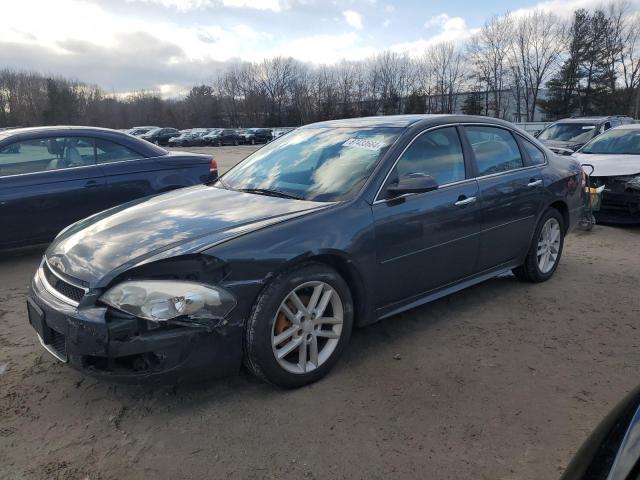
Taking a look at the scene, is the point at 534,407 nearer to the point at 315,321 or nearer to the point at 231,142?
the point at 315,321

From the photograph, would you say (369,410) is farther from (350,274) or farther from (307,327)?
(350,274)

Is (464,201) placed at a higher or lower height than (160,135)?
lower

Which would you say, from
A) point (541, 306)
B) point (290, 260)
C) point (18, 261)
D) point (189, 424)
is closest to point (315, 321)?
point (290, 260)

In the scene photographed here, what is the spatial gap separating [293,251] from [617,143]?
8.11 metres

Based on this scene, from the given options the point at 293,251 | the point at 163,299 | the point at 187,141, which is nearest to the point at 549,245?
the point at 293,251

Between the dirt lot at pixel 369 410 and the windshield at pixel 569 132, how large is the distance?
10033 millimetres

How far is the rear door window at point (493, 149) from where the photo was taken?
4.12 m

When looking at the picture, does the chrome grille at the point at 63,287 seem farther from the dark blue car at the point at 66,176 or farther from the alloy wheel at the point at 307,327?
the dark blue car at the point at 66,176

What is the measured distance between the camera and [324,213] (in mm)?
3057

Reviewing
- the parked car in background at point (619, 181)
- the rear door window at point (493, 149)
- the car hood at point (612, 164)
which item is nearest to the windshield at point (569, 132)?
the parked car in background at point (619, 181)

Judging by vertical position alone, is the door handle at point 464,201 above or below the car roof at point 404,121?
below

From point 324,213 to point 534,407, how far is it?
1.64 m

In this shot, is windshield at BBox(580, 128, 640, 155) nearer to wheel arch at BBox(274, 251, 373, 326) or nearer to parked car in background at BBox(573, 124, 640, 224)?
parked car in background at BBox(573, 124, 640, 224)

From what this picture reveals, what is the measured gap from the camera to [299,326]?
2898 millimetres
